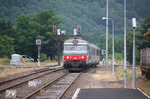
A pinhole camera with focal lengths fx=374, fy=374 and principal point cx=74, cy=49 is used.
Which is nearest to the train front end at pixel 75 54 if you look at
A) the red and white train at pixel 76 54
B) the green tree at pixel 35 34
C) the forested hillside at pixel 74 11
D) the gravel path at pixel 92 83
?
the red and white train at pixel 76 54

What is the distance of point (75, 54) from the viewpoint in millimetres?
34344

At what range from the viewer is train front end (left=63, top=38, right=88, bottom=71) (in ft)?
112

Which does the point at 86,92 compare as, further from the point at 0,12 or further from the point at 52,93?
the point at 0,12

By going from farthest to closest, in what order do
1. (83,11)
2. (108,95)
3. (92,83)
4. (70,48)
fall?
(83,11), (70,48), (92,83), (108,95)

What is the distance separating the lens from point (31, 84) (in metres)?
20.0

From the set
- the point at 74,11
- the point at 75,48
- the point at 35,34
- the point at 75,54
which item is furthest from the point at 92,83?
the point at 74,11

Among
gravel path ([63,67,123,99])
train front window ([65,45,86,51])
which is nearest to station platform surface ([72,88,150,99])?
gravel path ([63,67,123,99])

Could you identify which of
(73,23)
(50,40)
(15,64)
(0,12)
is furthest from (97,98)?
(0,12)

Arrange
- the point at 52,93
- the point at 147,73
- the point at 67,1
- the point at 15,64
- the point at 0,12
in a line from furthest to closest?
the point at 67,1
the point at 0,12
the point at 15,64
the point at 147,73
the point at 52,93

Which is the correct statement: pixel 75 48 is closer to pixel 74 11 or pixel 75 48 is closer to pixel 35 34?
pixel 35 34

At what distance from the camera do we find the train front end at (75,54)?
112ft

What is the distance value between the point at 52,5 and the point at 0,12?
21.8 metres

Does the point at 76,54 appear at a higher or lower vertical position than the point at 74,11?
lower

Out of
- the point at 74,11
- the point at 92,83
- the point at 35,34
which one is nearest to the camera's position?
the point at 92,83
